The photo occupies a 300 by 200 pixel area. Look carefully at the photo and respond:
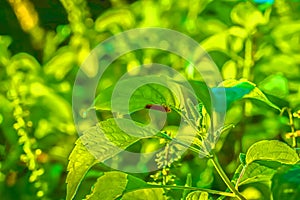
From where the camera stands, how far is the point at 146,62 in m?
0.99

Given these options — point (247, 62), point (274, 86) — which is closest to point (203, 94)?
point (274, 86)

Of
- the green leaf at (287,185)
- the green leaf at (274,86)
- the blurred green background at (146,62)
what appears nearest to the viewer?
the green leaf at (287,185)

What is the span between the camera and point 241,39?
3.20ft

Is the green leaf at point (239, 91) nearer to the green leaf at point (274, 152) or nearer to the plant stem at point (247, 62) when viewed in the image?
the green leaf at point (274, 152)

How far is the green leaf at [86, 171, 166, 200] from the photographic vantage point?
1.72 ft

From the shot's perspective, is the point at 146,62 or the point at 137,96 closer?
the point at 137,96

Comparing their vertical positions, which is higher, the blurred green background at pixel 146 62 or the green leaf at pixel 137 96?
the blurred green background at pixel 146 62

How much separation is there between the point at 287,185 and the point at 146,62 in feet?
1.89

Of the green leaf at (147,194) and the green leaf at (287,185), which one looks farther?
the green leaf at (147,194)

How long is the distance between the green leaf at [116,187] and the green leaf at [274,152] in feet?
0.30

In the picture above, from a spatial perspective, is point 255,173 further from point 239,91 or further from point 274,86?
point 274,86

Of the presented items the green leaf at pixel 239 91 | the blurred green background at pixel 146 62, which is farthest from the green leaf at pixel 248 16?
the green leaf at pixel 239 91

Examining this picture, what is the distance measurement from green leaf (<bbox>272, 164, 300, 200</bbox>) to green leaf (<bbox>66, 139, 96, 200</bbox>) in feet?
0.47

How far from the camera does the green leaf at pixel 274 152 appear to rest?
0.50 metres
